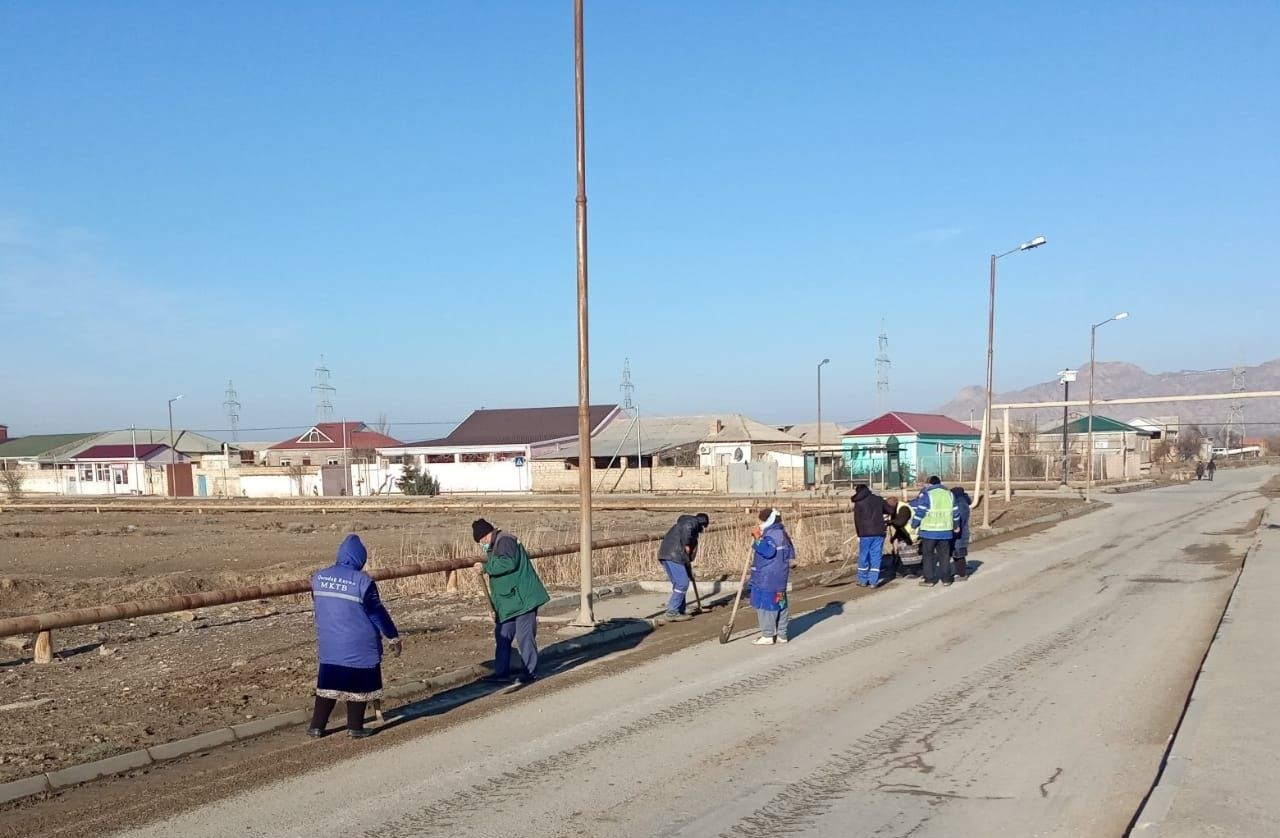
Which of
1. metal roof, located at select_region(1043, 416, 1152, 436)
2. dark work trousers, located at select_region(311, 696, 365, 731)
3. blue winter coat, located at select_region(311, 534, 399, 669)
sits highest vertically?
metal roof, located at select_region(1043, 416, 1152, 436)

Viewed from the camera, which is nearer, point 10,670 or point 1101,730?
point 1101,730

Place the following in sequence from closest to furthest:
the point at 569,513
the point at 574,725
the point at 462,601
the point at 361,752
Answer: the point at 361,752
the point at 574,725
the point at 462,601
the point at 569,513

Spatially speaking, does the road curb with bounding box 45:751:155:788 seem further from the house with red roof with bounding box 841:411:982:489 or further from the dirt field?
the house with red roof with bounding box 841:411:982:489

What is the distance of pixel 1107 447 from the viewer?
242ft

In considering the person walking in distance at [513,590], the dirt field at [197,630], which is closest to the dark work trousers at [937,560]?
the dirt field at [197,630]

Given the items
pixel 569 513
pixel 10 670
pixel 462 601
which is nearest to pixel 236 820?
pixel 10 670

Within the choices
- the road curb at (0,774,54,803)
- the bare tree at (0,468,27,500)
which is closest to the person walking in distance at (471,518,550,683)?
the road curb at (0,774,54,803)

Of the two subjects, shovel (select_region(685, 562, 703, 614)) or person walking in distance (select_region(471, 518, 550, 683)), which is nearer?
person walking in distance (select_region(471, 518, 550, 683))

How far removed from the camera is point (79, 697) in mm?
9672

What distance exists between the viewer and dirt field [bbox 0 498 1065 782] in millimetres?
8742

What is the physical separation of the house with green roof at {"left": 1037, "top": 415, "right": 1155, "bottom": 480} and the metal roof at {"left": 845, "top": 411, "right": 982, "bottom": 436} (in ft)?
22.8

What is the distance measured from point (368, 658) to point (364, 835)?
211 cm

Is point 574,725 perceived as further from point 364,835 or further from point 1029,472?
point 1029,472

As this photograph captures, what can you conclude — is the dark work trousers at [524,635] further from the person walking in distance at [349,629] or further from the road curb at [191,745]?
the road curb at [191,745]
